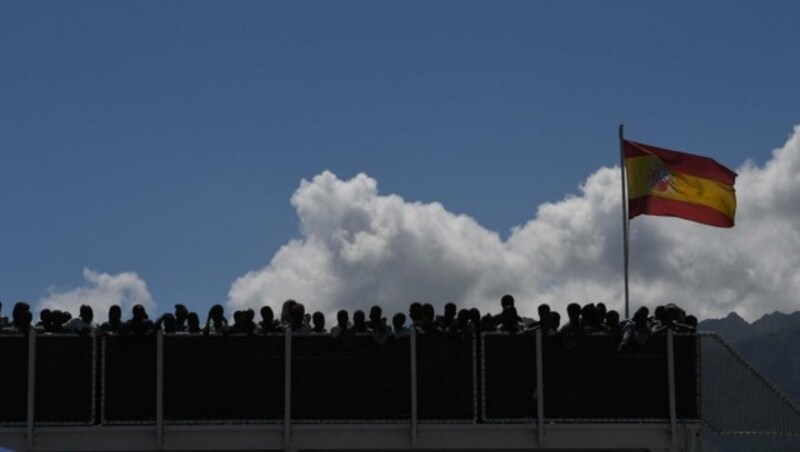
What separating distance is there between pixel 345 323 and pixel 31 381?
15.5 feet

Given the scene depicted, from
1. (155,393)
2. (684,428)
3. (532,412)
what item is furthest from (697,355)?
(155,393)

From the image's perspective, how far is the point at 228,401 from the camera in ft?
81.3

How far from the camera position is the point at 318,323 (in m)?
24.8

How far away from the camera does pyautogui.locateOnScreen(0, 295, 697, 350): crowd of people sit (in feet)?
80.7

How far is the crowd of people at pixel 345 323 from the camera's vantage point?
80.7ft

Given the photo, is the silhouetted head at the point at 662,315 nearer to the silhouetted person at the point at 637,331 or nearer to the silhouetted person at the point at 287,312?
the silhouetted person at the point at 637,331

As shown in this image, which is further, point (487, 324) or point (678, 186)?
point (678, 186)

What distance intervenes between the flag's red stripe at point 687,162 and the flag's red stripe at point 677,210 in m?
0.59

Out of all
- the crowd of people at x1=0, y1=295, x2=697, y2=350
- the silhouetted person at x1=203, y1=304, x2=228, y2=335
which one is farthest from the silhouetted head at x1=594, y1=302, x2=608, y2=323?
the silhouetted person at x1=203, y1=304, x2=228, y2=335

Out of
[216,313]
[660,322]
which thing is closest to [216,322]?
[216,313]

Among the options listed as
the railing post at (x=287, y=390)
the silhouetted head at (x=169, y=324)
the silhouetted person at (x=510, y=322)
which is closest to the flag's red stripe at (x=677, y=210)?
the silhouetted person at (x=510, y=322)

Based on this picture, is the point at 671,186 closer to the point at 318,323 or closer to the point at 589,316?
the point at 589,316

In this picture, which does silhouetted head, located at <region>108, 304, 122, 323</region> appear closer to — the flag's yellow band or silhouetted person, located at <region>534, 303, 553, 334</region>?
silhouetted person, located at <region>534, 303, 553, 334</region>

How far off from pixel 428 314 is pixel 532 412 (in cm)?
217
